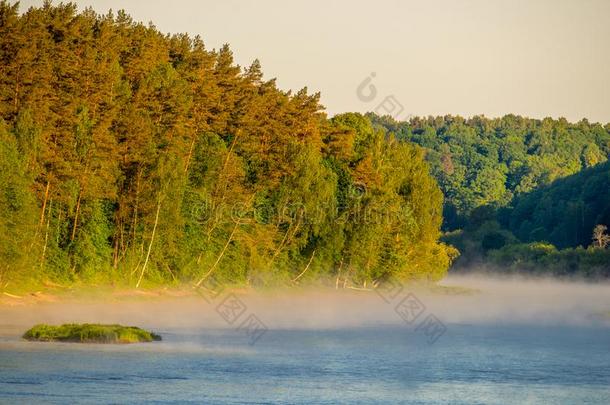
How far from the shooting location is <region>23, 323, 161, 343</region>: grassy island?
49.1 meters

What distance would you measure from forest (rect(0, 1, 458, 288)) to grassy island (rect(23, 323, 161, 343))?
14403 mm

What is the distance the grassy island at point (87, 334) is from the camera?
4912 cm

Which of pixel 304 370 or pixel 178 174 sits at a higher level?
pixel 178 174

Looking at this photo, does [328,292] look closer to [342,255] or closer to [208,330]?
[342,255]

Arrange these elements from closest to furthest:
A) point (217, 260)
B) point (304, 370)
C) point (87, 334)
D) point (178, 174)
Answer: point (304, 370), point (87, 334), point (178, 174), point (217, 260)

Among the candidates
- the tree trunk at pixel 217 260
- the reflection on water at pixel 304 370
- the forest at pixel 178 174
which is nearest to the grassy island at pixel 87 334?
the reflection on water at pixel 304 370

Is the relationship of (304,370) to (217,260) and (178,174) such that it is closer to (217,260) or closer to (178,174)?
(178,174)

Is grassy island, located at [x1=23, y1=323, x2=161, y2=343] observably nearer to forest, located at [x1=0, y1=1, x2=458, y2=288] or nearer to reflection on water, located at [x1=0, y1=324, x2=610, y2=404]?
reflection on water, located at [x1=0, y1=324, x2=610, y2=404]

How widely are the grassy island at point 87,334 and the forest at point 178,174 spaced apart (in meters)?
14.4

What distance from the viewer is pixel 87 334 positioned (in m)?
50.3

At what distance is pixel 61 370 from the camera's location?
41.3 meters

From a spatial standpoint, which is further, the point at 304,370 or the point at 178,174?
the point at 178,174

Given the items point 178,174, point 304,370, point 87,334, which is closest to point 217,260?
point 178,174

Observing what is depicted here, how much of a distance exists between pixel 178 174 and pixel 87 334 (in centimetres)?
3120
